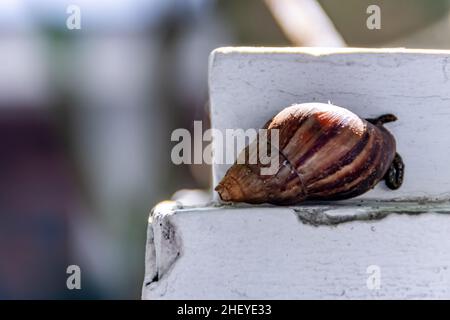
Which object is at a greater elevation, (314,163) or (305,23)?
(305,23)

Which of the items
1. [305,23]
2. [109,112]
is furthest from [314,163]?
[109,112]

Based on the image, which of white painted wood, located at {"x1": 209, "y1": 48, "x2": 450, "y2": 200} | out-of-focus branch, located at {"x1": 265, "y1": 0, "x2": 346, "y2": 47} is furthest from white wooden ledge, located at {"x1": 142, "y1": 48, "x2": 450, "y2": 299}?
out-of-focus branch, located at {"x1": 265, "y1": 0, "x2": 346, "y2": 47}

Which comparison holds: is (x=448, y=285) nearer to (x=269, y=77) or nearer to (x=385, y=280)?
(x=385, y=280)

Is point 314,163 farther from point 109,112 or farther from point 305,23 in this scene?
point 109,112

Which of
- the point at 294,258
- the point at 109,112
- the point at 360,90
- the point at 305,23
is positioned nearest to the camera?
the point at 294,258

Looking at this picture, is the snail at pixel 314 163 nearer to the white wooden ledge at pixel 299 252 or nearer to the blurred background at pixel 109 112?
the white wooden ledge at pixel 299 252

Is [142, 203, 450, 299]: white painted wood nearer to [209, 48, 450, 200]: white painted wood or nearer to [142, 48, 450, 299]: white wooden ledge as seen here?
[142, 48, 450, 299]: white wooden ledge

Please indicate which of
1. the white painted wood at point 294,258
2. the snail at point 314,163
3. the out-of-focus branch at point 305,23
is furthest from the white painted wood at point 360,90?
the out-of-focus branch at point 305,23
